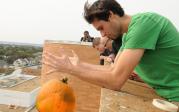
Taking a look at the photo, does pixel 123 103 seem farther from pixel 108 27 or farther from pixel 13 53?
pixel 13 53

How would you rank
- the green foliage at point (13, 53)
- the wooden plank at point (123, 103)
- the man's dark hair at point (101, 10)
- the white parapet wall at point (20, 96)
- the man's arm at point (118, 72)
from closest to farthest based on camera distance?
the wooden plank at point (123, 103) → the man's arm at point (118, 72) → the man's dark hair at point (101, 10) → the white parapet wall at point (20, 96) → the green foliage at point (13, 53)

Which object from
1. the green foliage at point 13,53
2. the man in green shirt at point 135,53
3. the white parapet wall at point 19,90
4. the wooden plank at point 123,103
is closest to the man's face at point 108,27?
the man in green shirt at point 135,53

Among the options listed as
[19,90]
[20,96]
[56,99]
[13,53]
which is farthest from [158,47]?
[13,53]

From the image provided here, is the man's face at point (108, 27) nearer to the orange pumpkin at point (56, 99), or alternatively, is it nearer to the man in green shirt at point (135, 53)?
the man in green shirt at point (135, 53)

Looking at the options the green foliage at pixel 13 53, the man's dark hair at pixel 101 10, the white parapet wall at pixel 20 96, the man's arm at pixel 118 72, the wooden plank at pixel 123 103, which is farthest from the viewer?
the green foliage at pixel 13 53

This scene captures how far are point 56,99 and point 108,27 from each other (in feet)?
2.50

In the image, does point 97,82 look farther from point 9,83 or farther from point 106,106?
point 9,83

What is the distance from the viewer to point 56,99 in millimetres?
1263

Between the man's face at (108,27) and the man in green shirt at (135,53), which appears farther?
the man's face at (108,27)

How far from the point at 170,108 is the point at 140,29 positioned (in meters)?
0.47

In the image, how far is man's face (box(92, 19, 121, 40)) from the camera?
6.14ft

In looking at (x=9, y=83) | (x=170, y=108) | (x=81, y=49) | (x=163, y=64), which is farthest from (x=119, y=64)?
(x=9, y=83)

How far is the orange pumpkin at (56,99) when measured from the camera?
1.26 meters

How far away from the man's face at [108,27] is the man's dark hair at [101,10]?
27 mm
